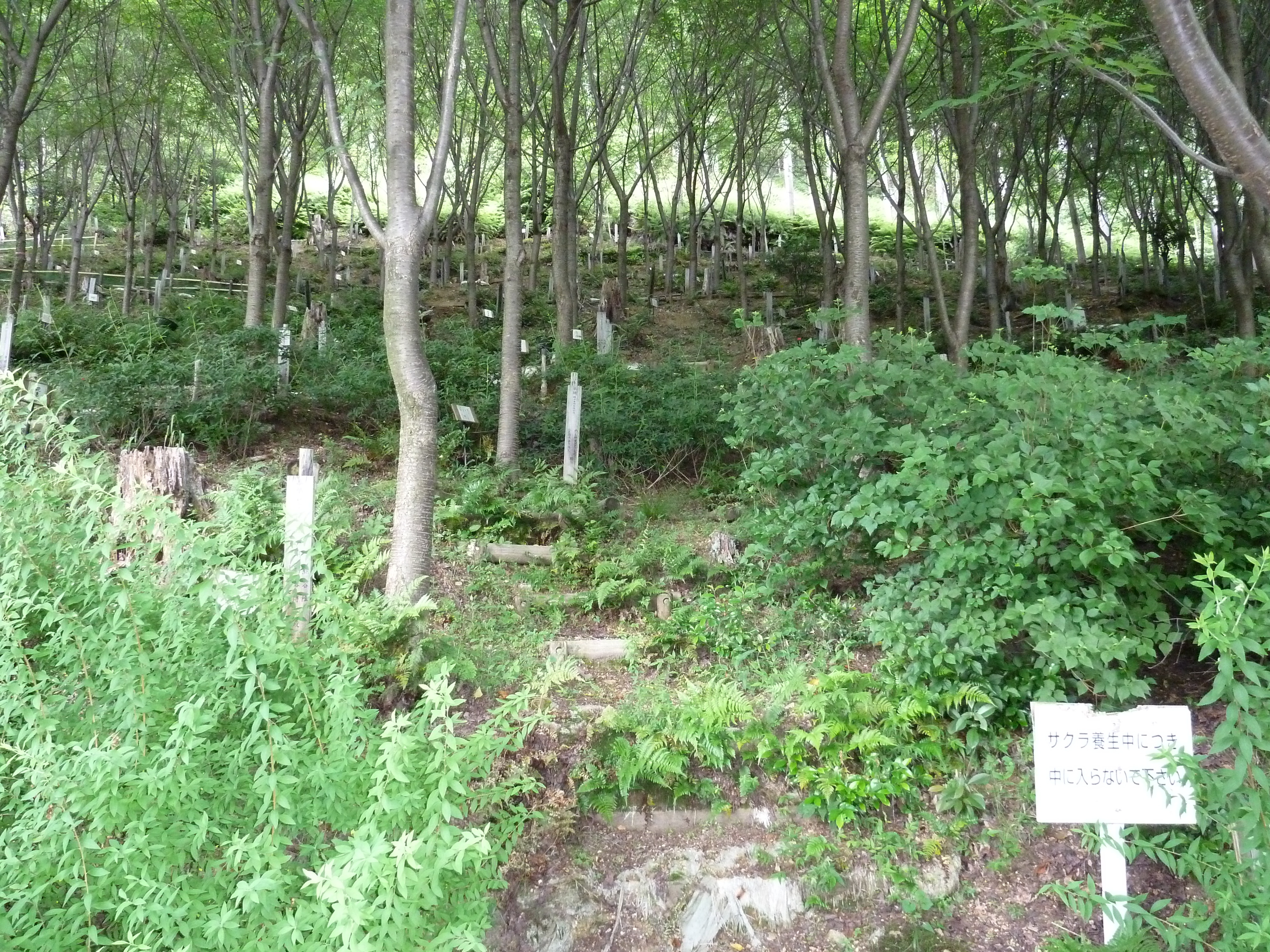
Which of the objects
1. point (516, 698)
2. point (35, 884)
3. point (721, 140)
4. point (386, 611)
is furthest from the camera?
point (721, 140)

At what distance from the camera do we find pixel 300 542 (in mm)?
3643

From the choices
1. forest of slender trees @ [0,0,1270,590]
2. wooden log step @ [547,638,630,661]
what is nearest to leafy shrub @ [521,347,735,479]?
forest of slender trees @ [0,0,1270,590]

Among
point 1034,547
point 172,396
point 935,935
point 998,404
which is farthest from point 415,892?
point 172,396

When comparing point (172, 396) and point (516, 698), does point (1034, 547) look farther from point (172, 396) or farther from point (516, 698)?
point (172, 396)

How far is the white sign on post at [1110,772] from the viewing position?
3.56 meters

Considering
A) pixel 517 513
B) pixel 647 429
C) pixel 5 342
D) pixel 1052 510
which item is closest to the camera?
pixel 1052 510

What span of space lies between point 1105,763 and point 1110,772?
0.04m

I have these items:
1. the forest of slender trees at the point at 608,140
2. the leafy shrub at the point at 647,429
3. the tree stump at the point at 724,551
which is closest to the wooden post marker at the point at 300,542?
the forest of slender trees at the point at 608,140

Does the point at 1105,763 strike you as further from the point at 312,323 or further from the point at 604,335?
the point at 312,323

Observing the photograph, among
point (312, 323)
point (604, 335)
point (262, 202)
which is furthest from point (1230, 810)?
point (312, 323)

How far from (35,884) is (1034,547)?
14.5ft

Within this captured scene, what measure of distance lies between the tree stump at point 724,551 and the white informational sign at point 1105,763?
310 centimetres

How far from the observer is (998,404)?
4.91m

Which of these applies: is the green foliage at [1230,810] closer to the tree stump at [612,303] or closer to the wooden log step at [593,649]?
the wooden log step at [593,649]
